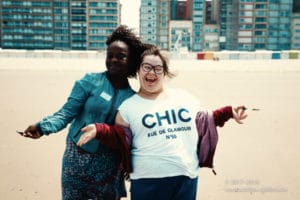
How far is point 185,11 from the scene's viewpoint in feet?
489

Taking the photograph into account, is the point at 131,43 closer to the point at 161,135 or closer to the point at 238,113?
the point at 161,135

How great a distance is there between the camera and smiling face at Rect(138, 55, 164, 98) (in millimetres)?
2613

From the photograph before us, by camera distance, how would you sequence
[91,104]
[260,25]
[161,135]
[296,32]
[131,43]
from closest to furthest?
[161,135] < [91,104] < [131,43] < [296,32] < [260,25]

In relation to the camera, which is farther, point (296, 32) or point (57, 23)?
point (296, 32)

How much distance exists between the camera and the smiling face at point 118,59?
272 centimetres

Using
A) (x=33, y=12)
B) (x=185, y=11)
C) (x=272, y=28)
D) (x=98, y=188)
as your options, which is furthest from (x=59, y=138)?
(x=185, y=11)

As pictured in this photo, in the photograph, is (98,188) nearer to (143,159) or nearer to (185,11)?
(143,159)

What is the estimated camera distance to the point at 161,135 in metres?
2.52

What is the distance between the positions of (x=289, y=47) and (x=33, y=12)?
2864 inches

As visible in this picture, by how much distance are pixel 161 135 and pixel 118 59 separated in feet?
1.82

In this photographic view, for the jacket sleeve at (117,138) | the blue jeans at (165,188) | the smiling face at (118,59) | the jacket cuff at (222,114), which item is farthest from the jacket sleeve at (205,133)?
the smiling face at (118,59)

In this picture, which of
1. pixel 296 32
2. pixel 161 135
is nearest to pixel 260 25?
pixel 296 32

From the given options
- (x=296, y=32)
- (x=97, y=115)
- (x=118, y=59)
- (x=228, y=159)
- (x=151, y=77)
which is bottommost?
(x=228, y=159)

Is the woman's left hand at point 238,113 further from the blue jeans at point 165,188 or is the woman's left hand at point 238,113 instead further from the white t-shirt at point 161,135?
the blue jeans at point 165,188
